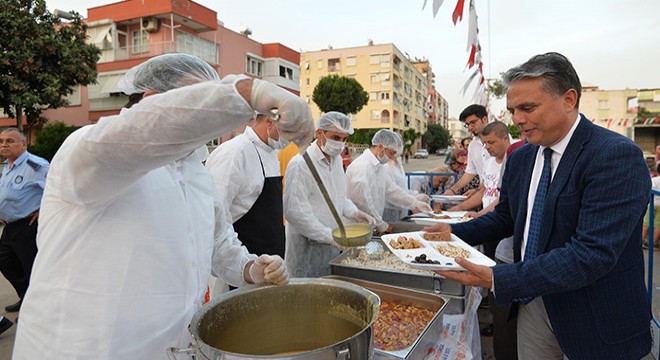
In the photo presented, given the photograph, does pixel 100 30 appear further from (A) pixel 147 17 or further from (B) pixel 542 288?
(B) pixel 542 288

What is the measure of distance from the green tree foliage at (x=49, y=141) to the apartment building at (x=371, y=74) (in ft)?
106

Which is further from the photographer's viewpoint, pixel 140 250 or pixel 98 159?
pixel 140 250

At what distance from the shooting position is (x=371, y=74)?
46.2m

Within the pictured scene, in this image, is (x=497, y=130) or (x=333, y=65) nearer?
(x=497, y=130)

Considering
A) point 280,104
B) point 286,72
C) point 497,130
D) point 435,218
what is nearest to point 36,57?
point 435,218

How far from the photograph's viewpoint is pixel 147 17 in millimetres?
19375

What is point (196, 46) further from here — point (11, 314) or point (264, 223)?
point (264, 223)

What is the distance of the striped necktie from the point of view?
157 centimetres

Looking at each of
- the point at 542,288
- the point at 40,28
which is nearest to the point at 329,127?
the point at 542,288

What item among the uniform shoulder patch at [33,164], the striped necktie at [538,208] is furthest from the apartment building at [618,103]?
the uniform shoulder patch at [33,164]

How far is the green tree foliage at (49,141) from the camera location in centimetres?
1255

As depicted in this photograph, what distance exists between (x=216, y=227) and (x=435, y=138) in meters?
65.0

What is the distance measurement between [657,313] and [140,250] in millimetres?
4343

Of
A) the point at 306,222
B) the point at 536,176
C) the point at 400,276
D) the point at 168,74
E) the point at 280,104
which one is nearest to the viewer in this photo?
the point at 280,104
